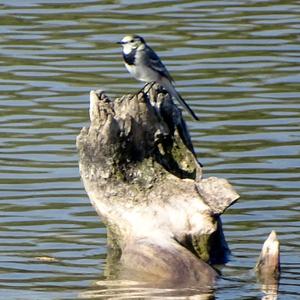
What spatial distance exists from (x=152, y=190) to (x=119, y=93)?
4.76 metres

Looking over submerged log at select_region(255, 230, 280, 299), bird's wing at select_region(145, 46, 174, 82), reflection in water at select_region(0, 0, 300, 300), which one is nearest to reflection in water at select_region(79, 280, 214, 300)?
reflection in water at select_region(0, 0, 300, 300)

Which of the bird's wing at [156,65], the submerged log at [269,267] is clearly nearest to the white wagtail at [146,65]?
the bird's wing at [156,65]

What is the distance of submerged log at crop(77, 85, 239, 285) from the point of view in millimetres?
9453

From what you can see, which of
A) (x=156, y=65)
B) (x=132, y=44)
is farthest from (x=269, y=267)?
(x=132, y=44)

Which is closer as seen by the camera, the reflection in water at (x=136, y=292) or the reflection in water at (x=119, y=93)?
the reflection in water at (x=136, y=292)

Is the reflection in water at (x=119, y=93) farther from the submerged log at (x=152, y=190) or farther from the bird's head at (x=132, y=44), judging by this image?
the bird's head at (x=132, y=44)

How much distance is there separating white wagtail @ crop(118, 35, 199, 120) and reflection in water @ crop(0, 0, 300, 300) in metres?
0.93

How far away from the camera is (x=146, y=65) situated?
11.7 metres

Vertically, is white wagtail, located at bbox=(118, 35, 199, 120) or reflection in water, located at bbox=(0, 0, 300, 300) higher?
white wagtail, located at bbox=(118, 35, 199, 120)

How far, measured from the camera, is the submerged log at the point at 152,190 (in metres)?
9.45

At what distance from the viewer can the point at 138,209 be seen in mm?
9719

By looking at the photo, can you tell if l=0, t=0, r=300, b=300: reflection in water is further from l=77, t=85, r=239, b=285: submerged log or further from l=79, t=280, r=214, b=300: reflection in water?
l=77, t=85, r=239, b=285: submerged log

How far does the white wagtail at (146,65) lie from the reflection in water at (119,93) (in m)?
0.93

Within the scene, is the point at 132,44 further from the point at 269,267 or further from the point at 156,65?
the point at 269,267
